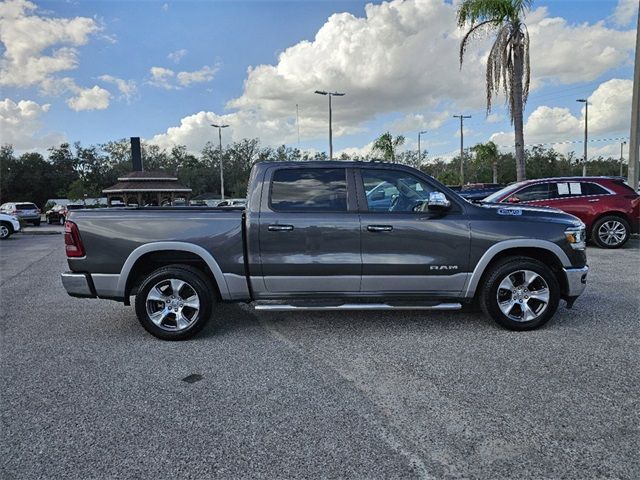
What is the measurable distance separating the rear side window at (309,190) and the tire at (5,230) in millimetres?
18050

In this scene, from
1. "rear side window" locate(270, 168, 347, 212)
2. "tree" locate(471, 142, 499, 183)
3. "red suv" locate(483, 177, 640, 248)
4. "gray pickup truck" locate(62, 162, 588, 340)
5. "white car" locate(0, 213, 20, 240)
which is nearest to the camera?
"gray pickup truck" locate(62, 162, 588, 340)

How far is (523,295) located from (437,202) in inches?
55.8

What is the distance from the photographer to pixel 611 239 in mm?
10672

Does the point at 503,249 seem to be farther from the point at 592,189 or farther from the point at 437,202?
the point at 592,189

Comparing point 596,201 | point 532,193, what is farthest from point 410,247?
point 596,201

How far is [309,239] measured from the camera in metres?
4.66

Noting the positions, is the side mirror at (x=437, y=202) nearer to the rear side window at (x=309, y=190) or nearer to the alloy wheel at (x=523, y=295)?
the rear side window at (x=309, y=190)

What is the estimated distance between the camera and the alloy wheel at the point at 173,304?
4691mm

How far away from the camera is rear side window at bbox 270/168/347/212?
4.77 m

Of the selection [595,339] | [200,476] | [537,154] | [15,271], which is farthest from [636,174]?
[537,154]

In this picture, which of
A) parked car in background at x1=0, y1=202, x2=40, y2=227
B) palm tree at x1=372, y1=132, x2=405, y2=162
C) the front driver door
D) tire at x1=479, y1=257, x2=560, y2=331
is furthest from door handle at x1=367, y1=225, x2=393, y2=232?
palm tree at x1=372, y1=132, x2=405, y2=162

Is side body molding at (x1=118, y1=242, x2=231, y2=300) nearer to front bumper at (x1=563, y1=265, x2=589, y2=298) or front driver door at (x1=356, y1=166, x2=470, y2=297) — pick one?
front driver door at (x1=356, y1=166, x2=470, y2=297)

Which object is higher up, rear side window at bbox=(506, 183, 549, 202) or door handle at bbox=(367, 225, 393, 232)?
rear side window at bbox=(506, 183, 549, 202)

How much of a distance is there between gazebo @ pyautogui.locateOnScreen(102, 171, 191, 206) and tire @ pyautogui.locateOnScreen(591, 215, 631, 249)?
44.6 m
